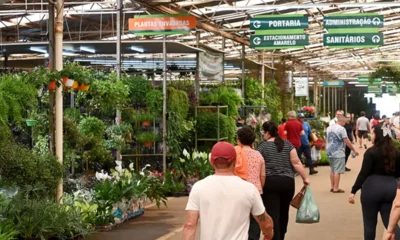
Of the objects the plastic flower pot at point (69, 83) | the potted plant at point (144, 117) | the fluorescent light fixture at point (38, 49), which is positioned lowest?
the potted plant at point (144, 117)

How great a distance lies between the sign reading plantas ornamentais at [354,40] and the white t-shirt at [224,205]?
15.0 meters

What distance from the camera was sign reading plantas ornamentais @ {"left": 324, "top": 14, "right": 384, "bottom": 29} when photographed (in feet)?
62.4

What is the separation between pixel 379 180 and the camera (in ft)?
24.7

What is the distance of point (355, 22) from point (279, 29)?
1.74 m

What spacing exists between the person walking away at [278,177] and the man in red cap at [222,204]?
3.51 metres

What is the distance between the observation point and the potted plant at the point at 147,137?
49.2ft

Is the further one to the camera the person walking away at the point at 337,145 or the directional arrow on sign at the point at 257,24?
the directional arrow on sign at the point at 257,24

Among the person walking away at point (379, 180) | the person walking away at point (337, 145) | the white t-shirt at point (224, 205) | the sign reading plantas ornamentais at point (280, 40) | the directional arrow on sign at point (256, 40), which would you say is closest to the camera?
the white t-shirt at point (224, 205)

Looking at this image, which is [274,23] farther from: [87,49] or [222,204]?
[222,204]

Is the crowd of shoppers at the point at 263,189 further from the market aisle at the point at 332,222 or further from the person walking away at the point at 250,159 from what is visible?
the market aisle at the point at 332,222

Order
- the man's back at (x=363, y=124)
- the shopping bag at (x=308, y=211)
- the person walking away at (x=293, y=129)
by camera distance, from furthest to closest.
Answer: the man's back at (x=363, y=124) < the person walking away at (x=293, y=129) < the shopping bag at (x=308, y=211)

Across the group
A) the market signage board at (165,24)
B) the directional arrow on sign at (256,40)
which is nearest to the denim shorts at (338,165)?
the market signage board at (165,24)

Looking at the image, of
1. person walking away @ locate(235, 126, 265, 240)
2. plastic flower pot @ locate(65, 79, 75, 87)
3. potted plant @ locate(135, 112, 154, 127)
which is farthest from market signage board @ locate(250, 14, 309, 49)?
person walking away @ locate(235, 126, 265, 240)

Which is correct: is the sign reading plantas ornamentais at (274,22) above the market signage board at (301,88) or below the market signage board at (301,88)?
above
